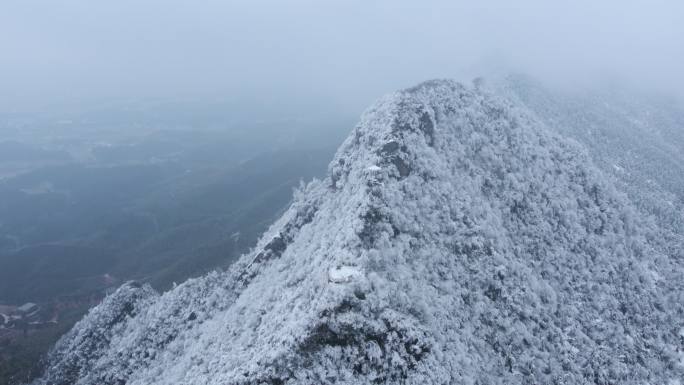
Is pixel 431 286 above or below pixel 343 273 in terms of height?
below

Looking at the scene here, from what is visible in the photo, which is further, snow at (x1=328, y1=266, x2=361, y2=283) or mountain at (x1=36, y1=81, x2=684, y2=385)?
snow at (x1=328, y1=266, x2=361, y2=283)

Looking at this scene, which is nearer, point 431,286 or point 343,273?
point 343,273

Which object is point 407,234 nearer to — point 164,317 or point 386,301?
point 386,301

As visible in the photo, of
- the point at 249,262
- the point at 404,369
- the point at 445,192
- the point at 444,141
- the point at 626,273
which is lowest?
the point at 249,262

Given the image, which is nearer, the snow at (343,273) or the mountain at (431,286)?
the mountain at (431,286)

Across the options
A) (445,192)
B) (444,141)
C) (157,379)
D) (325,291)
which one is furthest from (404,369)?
(444,141)

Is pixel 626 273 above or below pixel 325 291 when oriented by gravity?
below

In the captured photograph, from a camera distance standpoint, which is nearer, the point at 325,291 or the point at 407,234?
the point at 325,291

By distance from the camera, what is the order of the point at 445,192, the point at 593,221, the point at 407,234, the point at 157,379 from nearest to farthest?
the point at 407,234 < the point at 157,379 < the point at 445,192 < the point at 593,221
